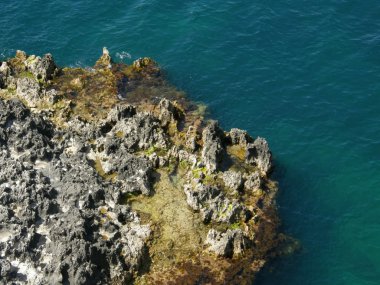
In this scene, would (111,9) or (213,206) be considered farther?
(111,9)

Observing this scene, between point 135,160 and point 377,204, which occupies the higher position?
point 135,160

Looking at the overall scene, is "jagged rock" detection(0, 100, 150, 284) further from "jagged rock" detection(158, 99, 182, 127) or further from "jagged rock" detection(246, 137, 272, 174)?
"jagged rock" detection(246, 137, 272, 174)

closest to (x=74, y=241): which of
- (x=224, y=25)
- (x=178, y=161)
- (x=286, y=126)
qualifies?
(x=178, y=161)

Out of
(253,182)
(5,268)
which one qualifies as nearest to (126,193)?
(253,182)

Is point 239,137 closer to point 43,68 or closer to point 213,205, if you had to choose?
point 213,205

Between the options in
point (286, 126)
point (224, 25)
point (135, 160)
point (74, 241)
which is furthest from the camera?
point (224, 25)

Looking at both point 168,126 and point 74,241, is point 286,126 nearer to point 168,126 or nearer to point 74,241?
point 168,126
